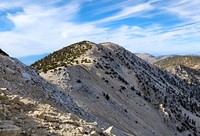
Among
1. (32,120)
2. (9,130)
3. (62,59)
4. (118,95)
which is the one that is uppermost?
(62,59)

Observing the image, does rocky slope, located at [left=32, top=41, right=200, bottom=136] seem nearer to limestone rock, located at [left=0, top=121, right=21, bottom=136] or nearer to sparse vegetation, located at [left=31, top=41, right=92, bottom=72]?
sparse vegetation, located at [left=31, top=41, right=92, bottom=72]

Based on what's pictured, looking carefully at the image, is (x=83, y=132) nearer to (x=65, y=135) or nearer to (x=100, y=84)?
(x=65, y=135)

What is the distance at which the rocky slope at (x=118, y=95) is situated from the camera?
39.4 m

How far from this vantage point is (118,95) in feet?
168

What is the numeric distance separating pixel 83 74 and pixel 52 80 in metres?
8.45

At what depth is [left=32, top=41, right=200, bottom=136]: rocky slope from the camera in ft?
129

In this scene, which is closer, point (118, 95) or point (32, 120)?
point (32, 120)

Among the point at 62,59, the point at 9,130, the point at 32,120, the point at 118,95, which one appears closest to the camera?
the point at 9,130

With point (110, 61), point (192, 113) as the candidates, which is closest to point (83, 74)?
point (110, 61)

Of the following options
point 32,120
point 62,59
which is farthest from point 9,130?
point 62,59

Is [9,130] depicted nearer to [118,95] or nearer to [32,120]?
[32,120]


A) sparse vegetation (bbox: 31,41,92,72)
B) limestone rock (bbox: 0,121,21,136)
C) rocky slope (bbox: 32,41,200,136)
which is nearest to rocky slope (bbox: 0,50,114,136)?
limestone rock (bbox: 0,121,21,136)

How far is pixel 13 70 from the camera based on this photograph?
2470 centimetres

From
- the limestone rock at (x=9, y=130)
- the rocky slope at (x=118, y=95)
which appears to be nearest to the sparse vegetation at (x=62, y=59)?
the rocky slope at (x=118, y=95)
